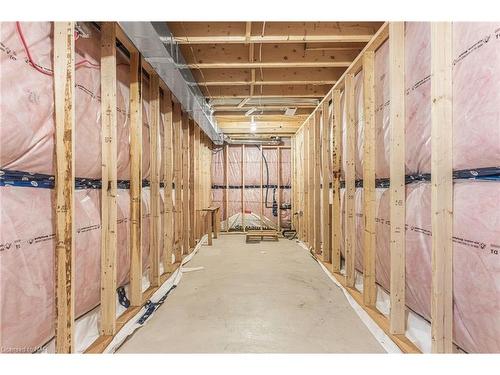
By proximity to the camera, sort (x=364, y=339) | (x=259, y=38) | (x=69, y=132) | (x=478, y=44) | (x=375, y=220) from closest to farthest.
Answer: (x=478, y=44) → (x=69, y=132) → (x=364, y=339) → (x=375, y=220) → (x=259, y=38)

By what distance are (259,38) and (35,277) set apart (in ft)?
8.89

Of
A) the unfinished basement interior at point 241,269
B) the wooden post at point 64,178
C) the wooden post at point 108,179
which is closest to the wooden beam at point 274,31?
the unfinished basement interior at point 241,269

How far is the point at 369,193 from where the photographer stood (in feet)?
8.79

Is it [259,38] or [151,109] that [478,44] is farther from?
[151,109]

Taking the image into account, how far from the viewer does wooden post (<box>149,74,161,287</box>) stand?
10.3ft

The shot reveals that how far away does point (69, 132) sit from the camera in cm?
167

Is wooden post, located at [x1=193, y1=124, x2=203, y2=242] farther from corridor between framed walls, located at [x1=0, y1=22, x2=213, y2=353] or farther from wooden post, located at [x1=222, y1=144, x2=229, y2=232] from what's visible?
corridor between framed walls, located at [x1=0, y1=22, x2=213, y2=353]

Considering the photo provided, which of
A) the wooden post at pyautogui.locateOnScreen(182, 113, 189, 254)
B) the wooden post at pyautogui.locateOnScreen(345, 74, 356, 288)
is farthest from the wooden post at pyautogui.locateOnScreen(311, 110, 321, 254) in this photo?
the wooden post at pyautogui.locateOnScreen(182, 113, 189, 254)

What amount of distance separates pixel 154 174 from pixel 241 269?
5.85 feet

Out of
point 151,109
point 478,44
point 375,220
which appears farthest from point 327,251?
point 478,44

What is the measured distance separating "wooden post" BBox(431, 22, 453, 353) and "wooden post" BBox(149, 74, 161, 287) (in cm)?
248

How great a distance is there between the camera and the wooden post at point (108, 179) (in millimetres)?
2152

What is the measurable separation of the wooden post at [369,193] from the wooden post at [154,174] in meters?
2.04

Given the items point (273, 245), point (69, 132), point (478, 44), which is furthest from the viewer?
point (273, 245)
